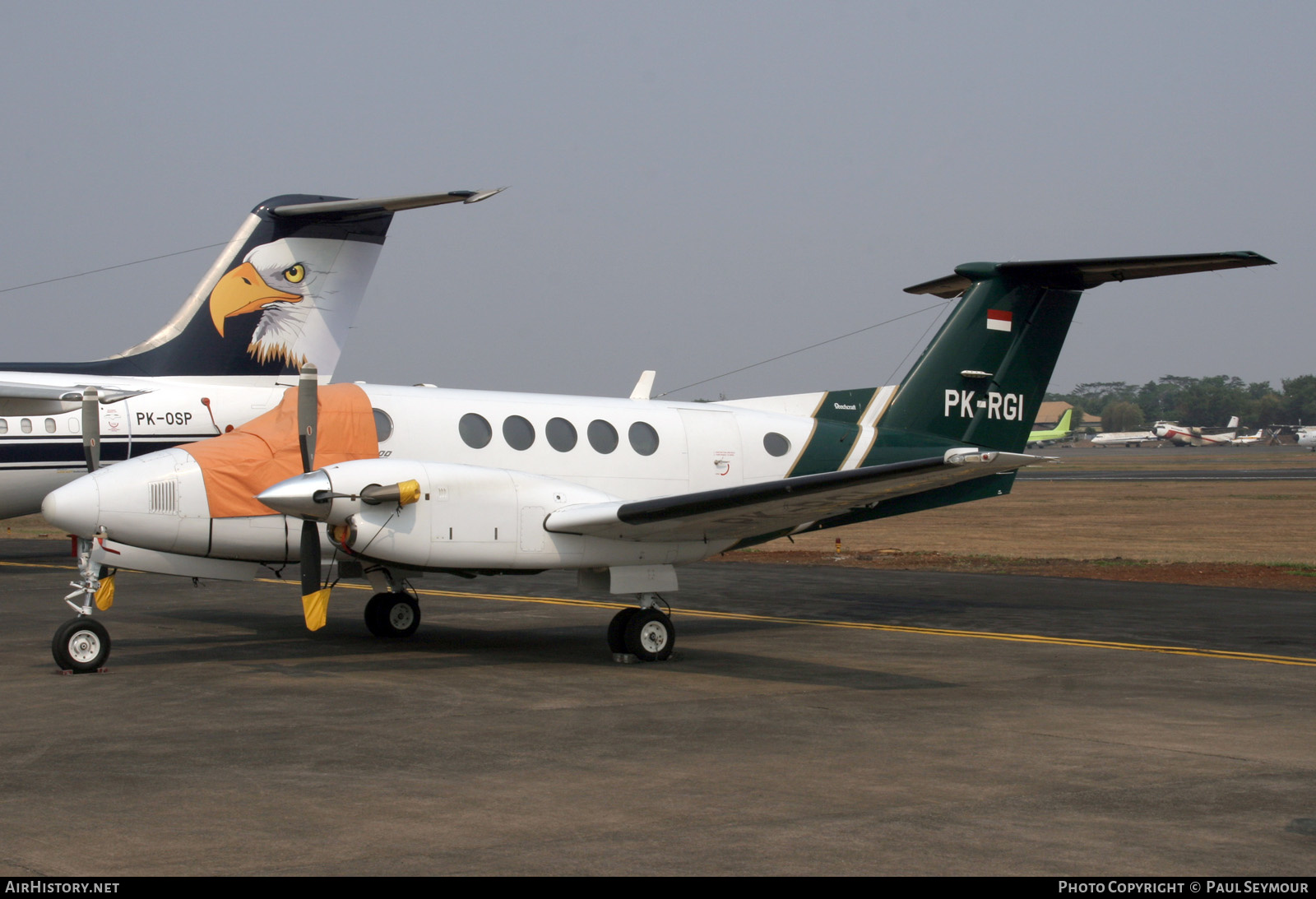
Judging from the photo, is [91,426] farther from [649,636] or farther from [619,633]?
[649,636]

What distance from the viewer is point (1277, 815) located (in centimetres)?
695

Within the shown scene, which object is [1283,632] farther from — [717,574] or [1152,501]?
[1152,501]

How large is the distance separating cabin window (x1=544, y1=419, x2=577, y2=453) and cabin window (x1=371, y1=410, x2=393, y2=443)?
68.6 inches

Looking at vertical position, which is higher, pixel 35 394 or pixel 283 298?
pixel 283 298

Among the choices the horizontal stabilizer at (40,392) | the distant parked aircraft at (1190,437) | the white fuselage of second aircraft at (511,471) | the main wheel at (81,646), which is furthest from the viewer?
the distant parked aircraft at (1190,437)

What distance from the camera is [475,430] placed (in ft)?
45.1

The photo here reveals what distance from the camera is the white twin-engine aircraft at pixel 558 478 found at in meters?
11.8

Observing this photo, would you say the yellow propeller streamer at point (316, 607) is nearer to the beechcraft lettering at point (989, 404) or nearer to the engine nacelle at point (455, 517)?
the engine nacelle at point (455, 517)

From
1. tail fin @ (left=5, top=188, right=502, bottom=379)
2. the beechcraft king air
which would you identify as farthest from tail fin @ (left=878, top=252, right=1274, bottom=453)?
tail fin @ (left=5, top=188, right=502, bottom=379)

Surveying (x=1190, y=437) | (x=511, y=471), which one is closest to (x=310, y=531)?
(x=511, y=471)

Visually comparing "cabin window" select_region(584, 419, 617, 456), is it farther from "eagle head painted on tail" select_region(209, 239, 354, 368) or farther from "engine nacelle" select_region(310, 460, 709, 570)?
"eagle head painted on tail" select_region(209, 239, 354, 368)

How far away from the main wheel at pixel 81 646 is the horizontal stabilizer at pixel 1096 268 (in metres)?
11.1

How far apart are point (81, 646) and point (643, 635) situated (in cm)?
540

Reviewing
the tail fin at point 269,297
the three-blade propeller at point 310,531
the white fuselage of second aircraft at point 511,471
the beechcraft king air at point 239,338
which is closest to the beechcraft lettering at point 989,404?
the white fuselage of second aircraft at point 511,471
